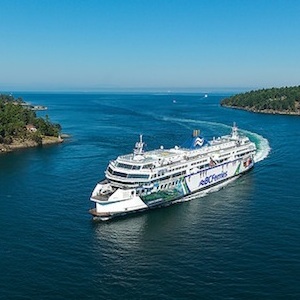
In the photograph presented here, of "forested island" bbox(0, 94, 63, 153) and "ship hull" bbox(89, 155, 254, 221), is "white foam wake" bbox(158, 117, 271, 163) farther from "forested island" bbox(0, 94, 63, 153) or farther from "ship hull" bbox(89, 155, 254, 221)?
"forested island" bbox(0, 94, 63, 153)

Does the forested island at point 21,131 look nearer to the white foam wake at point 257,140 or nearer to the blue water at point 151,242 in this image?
the blue water at point 151,242

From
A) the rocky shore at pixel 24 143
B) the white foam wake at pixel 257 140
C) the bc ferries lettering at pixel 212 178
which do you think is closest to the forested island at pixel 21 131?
the rocky shore at pixel 24 143

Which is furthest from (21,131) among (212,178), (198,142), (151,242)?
(151,242)

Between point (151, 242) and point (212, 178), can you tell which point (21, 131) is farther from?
point (151, 242)

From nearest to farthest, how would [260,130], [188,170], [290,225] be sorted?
1. [290,225]
2. [188,170]
3. [260,130]

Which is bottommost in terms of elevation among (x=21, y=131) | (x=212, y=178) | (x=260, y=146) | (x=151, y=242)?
(x=151, y=242)

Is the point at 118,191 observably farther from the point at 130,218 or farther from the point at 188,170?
the point at 188,170

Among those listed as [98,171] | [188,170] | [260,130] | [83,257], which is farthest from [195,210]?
[260,130]
